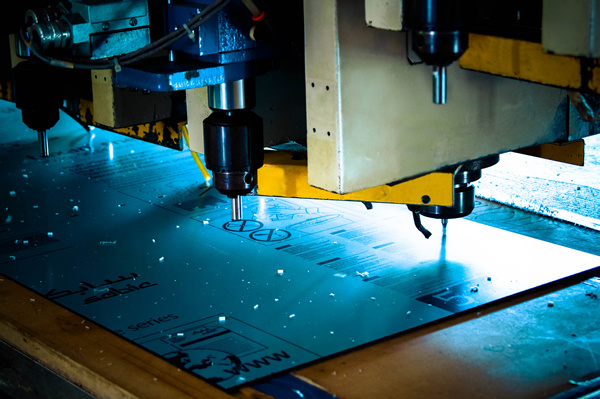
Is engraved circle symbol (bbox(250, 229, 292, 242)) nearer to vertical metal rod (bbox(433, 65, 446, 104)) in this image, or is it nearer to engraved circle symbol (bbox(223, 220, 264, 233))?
engraved circle symbol (bbox(223, 220, 264, 233))

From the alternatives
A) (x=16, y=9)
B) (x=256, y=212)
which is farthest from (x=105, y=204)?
(x=16, y=9)

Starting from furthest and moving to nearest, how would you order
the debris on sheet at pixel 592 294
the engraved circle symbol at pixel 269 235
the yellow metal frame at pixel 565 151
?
1. the engraved circle symbol at pixel 269 235
2. the yellow metal frame at pixel 565 151
3. the debris on sheet at pixel 592 294

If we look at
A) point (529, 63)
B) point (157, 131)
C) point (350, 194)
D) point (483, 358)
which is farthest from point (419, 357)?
point (157, 131)

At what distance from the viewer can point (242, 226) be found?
6.87 ft

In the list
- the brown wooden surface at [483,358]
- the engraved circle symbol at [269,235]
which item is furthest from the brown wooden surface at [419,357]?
the engraved circle symbol at [269,235]

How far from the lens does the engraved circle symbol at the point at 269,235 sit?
2002mm

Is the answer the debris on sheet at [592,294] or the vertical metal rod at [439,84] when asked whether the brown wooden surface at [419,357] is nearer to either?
the debris on sheet at [592,294]

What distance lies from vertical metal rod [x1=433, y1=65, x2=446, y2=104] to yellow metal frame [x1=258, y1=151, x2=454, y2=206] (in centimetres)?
40

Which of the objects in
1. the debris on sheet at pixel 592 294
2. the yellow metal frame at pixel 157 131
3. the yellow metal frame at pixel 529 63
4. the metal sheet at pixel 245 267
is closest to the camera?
the yellow metal frame at pixel 529 63

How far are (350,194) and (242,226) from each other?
0.42 m

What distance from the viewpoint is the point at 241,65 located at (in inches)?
58.8

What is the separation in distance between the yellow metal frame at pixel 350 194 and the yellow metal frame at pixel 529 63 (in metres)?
A: 0.42

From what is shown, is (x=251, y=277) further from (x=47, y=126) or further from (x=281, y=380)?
(x=47, y=126)

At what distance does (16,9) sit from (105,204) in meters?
0.55
